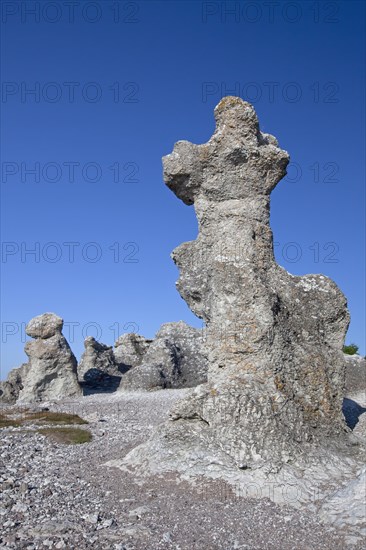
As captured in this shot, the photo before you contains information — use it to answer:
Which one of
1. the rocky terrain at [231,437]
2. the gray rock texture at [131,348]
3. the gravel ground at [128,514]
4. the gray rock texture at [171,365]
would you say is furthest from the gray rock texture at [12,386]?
the gravel ground at [128,514]

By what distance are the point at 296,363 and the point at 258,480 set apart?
9.13 ft

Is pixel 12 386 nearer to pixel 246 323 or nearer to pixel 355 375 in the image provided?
pixel 355 375

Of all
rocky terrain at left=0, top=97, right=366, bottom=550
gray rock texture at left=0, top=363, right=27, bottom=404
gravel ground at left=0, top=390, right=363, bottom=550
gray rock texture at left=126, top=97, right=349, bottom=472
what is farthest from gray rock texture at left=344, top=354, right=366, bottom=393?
gray rock texture at left=0, top=363, right=27, bottom=404

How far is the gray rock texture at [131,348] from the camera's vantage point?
40.8m

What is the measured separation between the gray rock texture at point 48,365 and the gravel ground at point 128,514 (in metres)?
16.7

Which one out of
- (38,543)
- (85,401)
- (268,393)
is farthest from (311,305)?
(85,401)

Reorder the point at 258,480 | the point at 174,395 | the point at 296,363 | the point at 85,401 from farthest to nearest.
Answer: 1. the point at 85,401
2. the point at 174,395
3. the point at 296,363
4. the point at 258,480

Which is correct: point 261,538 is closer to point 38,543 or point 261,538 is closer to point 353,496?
point 353,496

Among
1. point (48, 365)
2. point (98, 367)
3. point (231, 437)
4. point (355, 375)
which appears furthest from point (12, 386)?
point (231, 437)

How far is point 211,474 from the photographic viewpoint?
9.40 meters

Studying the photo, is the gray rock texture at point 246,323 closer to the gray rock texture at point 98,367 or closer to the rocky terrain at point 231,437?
the rocky terrain at point 231,437

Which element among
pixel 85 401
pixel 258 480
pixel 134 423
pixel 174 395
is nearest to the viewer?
pixel 258 480

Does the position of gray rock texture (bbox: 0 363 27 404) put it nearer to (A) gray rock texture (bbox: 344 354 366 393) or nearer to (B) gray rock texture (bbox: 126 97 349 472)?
(A) gray rock texture (bbox: 344 354 366 393)

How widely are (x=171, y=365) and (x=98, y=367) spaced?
9.95 metres
